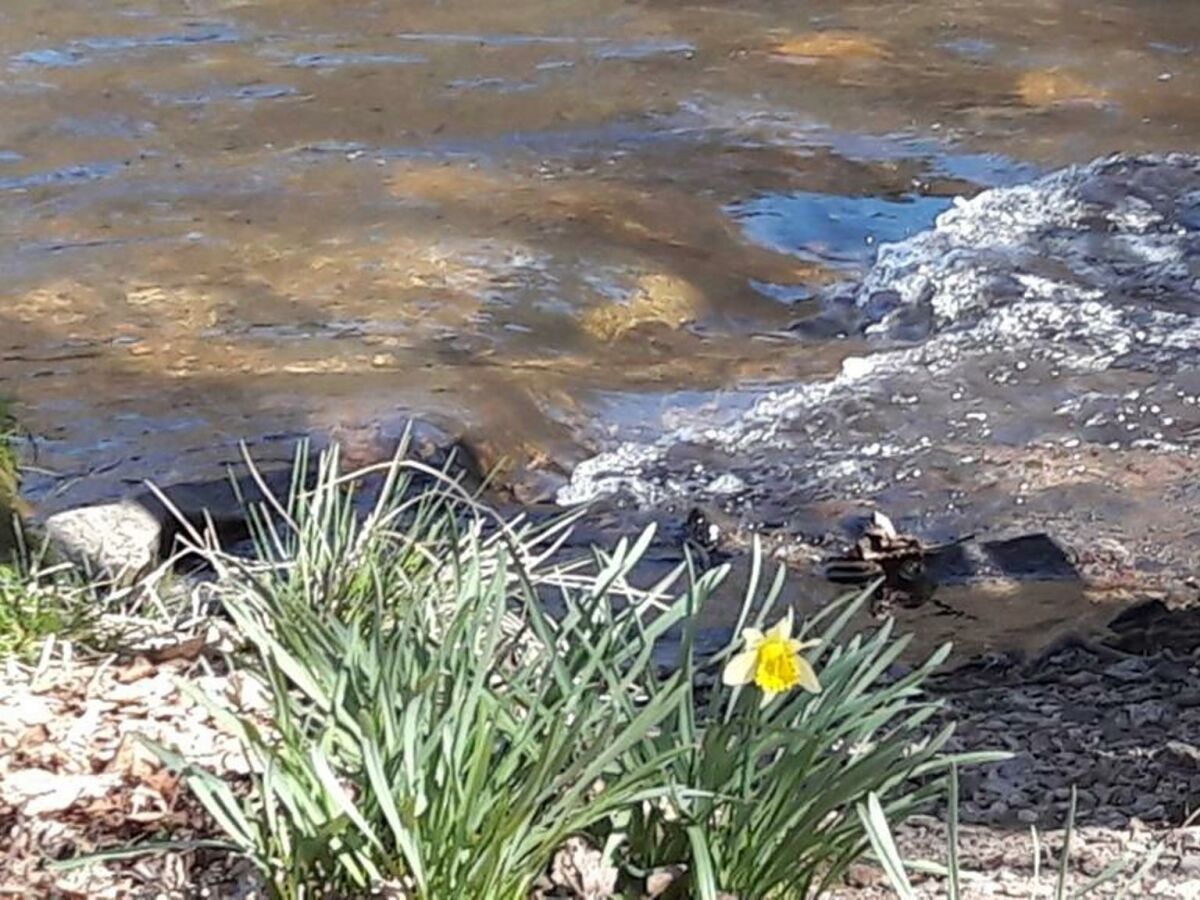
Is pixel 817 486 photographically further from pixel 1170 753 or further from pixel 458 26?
pixel 458 26

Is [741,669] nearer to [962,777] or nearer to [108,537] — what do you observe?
[962,777]

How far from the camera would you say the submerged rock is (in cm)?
660

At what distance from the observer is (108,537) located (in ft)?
18.6

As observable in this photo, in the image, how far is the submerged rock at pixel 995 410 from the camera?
6.60 meters

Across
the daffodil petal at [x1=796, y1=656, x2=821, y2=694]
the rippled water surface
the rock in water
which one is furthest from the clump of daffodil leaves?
the rippled water surface

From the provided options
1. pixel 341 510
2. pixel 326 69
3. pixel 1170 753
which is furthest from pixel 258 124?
pixel 1170 753

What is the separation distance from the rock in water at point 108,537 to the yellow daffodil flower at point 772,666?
113 inches

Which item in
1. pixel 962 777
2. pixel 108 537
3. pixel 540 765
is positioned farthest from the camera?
pixel 108 537

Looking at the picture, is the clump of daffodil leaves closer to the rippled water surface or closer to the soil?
the soil

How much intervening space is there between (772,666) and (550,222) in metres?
7.53

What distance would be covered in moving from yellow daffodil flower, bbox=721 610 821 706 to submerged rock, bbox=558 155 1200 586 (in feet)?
11.1

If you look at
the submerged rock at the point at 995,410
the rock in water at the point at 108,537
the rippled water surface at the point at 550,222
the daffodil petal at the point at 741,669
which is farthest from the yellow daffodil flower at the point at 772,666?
the rippled water surface at the point at 550,222

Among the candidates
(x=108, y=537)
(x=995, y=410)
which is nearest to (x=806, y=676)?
(x=108, y=537)

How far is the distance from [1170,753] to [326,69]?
981cm
